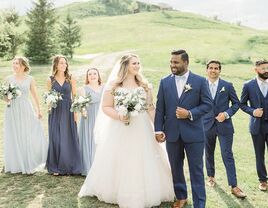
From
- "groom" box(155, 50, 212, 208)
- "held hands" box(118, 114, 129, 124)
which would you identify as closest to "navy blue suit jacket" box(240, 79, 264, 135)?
"groom" box(155, 50, 212, 208)

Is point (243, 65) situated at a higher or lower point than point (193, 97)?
lower

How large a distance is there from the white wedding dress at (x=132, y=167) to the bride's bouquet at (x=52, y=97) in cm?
207

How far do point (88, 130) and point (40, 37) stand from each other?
107ft

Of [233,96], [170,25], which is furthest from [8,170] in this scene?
[170,25]

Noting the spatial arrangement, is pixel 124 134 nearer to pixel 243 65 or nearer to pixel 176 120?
pixel 176 120

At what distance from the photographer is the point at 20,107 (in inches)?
398

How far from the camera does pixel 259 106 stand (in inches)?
327

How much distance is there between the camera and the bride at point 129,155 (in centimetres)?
732

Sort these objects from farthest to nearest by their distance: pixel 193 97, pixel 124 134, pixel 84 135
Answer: pixel 84 135, pixel 124 134, pixel 193 97

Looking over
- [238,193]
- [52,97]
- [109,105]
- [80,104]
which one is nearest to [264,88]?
[238,193]

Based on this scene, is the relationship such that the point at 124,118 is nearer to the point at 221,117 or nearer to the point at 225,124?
the point at 221,117

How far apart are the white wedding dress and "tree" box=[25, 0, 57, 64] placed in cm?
3389

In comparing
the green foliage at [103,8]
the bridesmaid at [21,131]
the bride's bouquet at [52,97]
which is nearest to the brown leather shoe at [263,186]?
the bride's bouquet at [52,97]

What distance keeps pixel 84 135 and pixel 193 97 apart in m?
3.81
